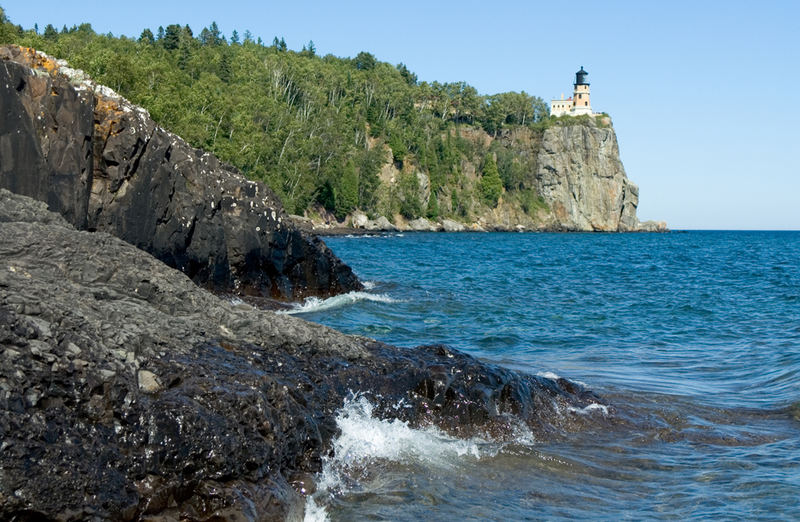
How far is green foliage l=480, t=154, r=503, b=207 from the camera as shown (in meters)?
152

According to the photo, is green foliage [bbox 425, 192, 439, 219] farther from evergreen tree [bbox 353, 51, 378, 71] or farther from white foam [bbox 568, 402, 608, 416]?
white foam [bbox 568, 402, 608, 416]

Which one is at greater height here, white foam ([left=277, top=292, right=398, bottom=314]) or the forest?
the forest

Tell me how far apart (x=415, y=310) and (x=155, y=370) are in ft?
50.0

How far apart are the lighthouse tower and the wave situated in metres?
165

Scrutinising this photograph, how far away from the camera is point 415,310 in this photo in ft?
70.7

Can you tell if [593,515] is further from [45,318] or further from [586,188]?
[586,188]

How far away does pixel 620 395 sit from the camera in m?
11.7

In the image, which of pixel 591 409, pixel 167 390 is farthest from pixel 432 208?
pixel 167 390

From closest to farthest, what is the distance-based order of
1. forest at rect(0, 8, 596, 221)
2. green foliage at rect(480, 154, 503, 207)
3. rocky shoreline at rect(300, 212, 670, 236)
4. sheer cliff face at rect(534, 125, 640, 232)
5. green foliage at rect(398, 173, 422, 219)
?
forest at rect(0, 8, 596, 221)
rocky shoreline at rect(300, 212, 670, 236)
green foliage at rect(398, 173, 422, 219)
green foliage at rect(480, 154, 503, 207)
sheer cliff face at rect(534, 125, 640, 232)

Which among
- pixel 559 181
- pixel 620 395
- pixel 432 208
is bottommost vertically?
pixel 620 395

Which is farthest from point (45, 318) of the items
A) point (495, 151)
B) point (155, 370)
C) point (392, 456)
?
point (495, 151)

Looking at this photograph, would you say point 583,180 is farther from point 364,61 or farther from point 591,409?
point 591,409

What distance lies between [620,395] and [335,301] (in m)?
11.7

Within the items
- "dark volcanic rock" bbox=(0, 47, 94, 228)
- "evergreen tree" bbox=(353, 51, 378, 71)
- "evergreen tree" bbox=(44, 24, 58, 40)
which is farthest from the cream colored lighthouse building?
"dark volcanic rock" bbox=(0, 47, 94, 228)
